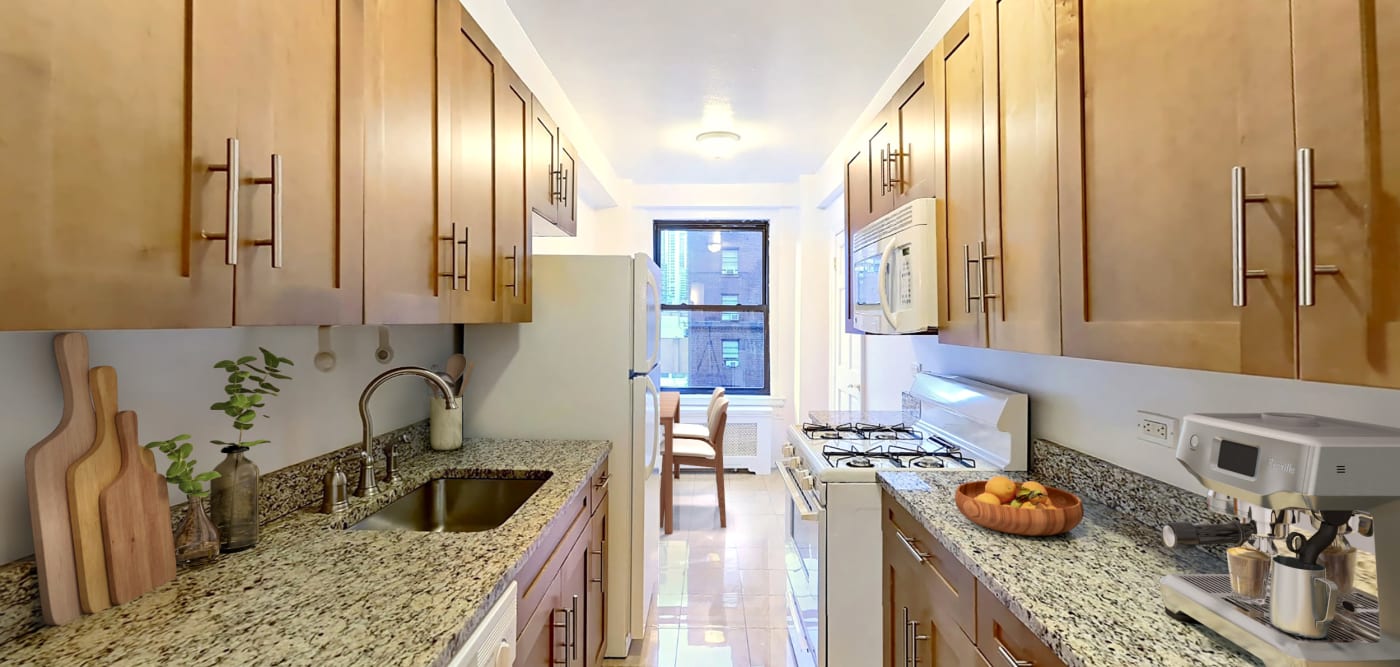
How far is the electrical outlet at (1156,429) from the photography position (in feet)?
4.46

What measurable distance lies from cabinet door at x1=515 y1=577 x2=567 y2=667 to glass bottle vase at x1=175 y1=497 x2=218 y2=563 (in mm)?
619

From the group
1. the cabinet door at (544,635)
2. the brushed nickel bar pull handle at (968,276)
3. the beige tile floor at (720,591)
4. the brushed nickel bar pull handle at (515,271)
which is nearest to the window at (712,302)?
the beige tile floor at (720,591)

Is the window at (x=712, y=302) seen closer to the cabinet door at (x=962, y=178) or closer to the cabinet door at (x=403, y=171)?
the cabinet door at (x=962, y=178)

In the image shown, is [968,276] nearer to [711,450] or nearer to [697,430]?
[711,450]

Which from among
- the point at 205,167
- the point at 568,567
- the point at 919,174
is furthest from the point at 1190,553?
the point at 205,167

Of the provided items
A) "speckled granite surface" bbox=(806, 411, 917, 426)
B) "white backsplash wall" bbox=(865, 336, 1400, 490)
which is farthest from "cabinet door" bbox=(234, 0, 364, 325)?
"speckled granite surface" bbox=(806, 411, 917, 426)

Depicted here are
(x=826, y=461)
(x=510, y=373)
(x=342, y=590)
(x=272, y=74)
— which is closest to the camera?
(x=272, y=74)

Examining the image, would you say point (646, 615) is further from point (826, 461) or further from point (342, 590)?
point (342, 590)

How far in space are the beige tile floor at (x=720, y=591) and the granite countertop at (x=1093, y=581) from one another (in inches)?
52.6

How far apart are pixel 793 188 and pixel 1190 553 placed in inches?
172

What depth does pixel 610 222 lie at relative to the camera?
17.5ft

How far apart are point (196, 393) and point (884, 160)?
229 centimetres

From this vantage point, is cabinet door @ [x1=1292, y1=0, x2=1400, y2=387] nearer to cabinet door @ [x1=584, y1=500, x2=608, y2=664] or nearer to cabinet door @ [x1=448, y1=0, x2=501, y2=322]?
cabinet door @ [x1=448, y1=0, x2=501, y2=322]

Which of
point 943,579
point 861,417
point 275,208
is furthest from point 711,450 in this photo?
point 275,208
